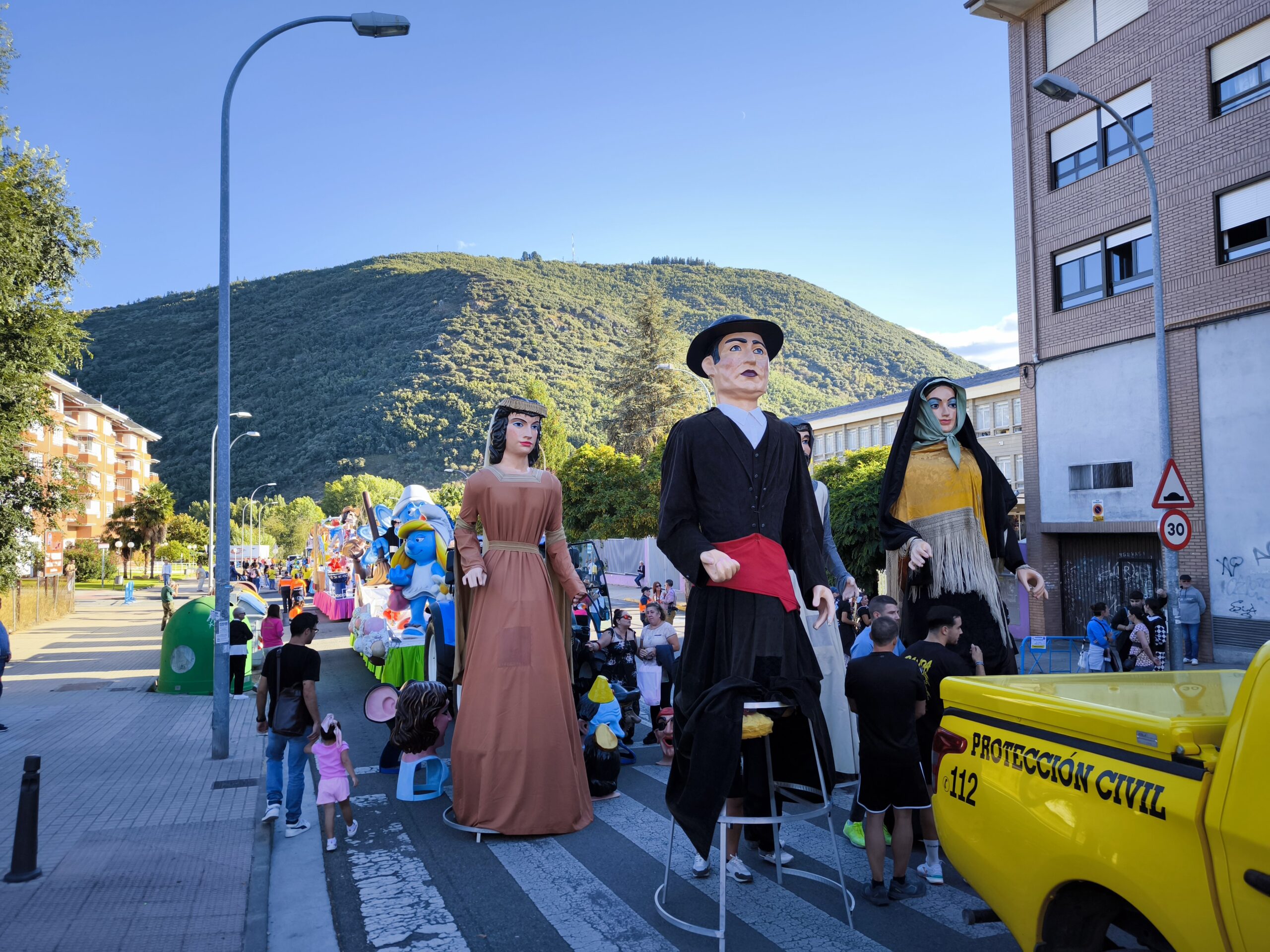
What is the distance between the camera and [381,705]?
291 inches

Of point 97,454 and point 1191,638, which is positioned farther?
point 97,454

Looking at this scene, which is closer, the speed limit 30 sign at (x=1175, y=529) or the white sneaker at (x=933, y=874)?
the white sneaker at (x=933, y=874)

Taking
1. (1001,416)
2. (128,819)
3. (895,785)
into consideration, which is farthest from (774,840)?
(1001,416)

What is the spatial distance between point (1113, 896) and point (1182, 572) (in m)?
16.2

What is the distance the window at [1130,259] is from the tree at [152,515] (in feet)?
176

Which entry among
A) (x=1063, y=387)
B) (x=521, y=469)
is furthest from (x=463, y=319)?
(x=521, y=469)

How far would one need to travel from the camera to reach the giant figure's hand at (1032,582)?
524 centimetres

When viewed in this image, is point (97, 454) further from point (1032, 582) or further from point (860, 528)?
point (1032, 582)

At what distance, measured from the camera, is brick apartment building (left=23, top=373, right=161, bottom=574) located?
56375mm

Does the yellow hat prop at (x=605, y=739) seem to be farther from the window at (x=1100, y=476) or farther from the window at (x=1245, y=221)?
the window at (x=1245, y=221)

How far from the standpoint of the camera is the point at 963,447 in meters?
5.80

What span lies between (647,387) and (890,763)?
4909 cm

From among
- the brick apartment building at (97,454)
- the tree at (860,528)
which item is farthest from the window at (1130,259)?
the brick apartment building at (97,454)

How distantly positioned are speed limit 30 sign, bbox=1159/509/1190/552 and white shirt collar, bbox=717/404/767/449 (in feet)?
24.2
